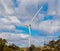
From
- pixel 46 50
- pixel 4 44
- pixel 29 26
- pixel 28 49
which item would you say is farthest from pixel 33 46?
pixel 29 26

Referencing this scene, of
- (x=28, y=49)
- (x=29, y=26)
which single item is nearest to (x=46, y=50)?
(x=28, y=49)

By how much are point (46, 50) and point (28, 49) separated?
31.9ft

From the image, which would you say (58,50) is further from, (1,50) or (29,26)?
(29,26)

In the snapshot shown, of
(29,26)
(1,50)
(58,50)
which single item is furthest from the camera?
(58,50)

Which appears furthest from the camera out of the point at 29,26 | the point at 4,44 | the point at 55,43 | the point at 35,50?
the point at 55,43

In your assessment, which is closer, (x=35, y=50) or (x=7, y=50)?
(x=7, y=50)

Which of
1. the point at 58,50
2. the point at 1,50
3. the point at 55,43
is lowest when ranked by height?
the point at 1,50

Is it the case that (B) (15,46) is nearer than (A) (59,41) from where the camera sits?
Yes

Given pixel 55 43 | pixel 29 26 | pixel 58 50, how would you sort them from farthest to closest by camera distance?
pixel 55 43
pixel 58 50
pixel 29 26

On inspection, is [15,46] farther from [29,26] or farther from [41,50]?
[29,26]

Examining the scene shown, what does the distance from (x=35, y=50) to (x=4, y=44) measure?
1599 cm

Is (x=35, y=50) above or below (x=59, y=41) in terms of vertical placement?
below

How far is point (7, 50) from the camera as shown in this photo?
81562 mm

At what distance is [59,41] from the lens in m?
119
